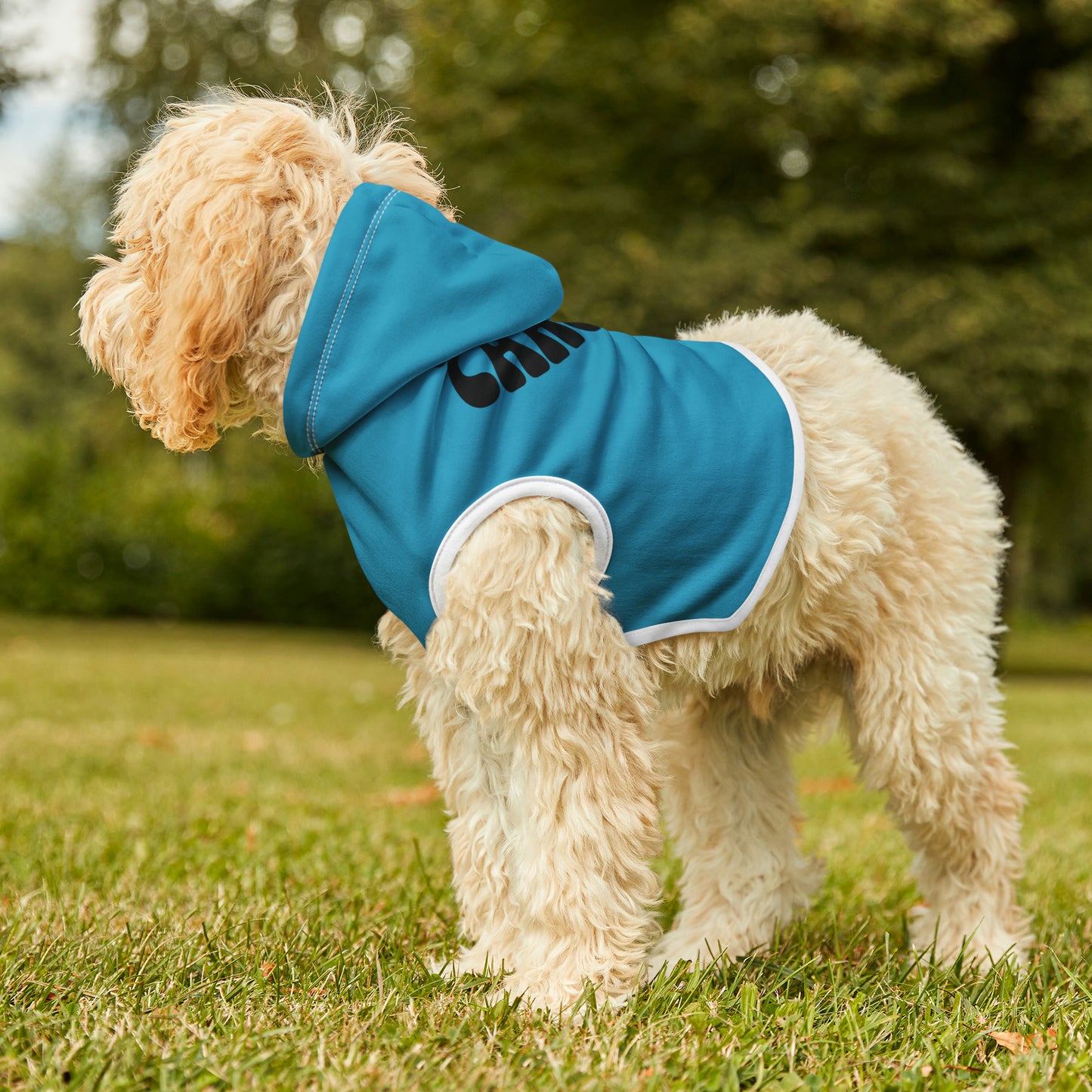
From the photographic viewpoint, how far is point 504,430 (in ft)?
7.77

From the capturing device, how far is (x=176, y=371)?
8.14 ft

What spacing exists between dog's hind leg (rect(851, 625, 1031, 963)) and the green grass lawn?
170mm

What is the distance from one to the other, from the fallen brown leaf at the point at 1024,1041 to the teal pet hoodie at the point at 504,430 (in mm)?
1034

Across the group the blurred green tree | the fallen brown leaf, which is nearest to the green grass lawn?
the fallen brown leaf

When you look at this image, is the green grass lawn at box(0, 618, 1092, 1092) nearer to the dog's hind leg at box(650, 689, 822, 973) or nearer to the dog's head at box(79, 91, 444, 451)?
the dog's hind leg at box(650, 689, 822, 973)

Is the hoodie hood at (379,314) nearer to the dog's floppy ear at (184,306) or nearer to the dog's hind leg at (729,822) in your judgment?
the dog's floppy ear at (184,306)

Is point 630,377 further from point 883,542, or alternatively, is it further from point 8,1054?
point 8,1054

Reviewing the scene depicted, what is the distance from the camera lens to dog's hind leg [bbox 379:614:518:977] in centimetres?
270

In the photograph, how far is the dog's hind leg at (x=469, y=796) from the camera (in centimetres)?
270

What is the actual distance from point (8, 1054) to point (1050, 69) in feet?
53.3

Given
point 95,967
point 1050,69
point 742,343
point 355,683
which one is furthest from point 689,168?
point 95,967

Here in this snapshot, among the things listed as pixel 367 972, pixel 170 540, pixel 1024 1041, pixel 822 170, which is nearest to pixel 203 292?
pixel 367 972

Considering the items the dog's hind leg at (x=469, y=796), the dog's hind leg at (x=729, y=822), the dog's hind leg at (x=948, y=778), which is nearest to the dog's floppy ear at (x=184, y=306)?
the dog's hind leg at (x=469, y=796)

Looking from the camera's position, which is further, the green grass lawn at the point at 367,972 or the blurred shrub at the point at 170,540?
the blurred shrub at the point at 170,540
